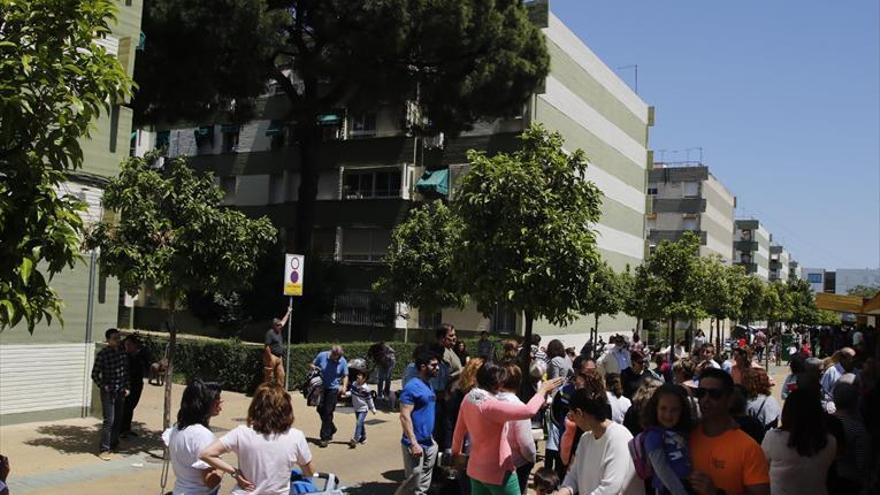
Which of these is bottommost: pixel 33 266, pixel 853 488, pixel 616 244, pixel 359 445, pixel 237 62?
pixel 359 445

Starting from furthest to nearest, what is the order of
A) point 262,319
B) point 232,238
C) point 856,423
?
point 262,319 < point 232,238 < point 856,423

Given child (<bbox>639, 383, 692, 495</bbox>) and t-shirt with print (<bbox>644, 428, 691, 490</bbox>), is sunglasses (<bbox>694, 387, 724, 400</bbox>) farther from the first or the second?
t-shirt with print (<bbox>644, 428, 691, 490</bbox>)

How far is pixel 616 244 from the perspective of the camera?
41.0 metres

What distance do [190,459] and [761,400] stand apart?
5.58 metres

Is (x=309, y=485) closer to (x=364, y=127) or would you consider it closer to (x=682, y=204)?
(x=364, y=127)

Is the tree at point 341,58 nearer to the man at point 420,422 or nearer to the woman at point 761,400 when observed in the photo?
the man at point 420,422

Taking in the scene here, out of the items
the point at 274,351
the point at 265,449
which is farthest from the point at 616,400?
the point at 274,351

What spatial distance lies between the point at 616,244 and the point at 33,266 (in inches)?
1506

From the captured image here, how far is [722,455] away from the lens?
4332mm

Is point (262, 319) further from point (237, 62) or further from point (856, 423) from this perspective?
point (856, 423)

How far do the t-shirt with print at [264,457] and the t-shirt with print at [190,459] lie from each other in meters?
0.31

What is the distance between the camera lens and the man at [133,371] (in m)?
12.2

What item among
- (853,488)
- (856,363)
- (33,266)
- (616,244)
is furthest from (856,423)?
(616,244)

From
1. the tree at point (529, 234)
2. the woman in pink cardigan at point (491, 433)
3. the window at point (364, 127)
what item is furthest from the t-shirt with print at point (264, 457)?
the window at point (364, 127)
